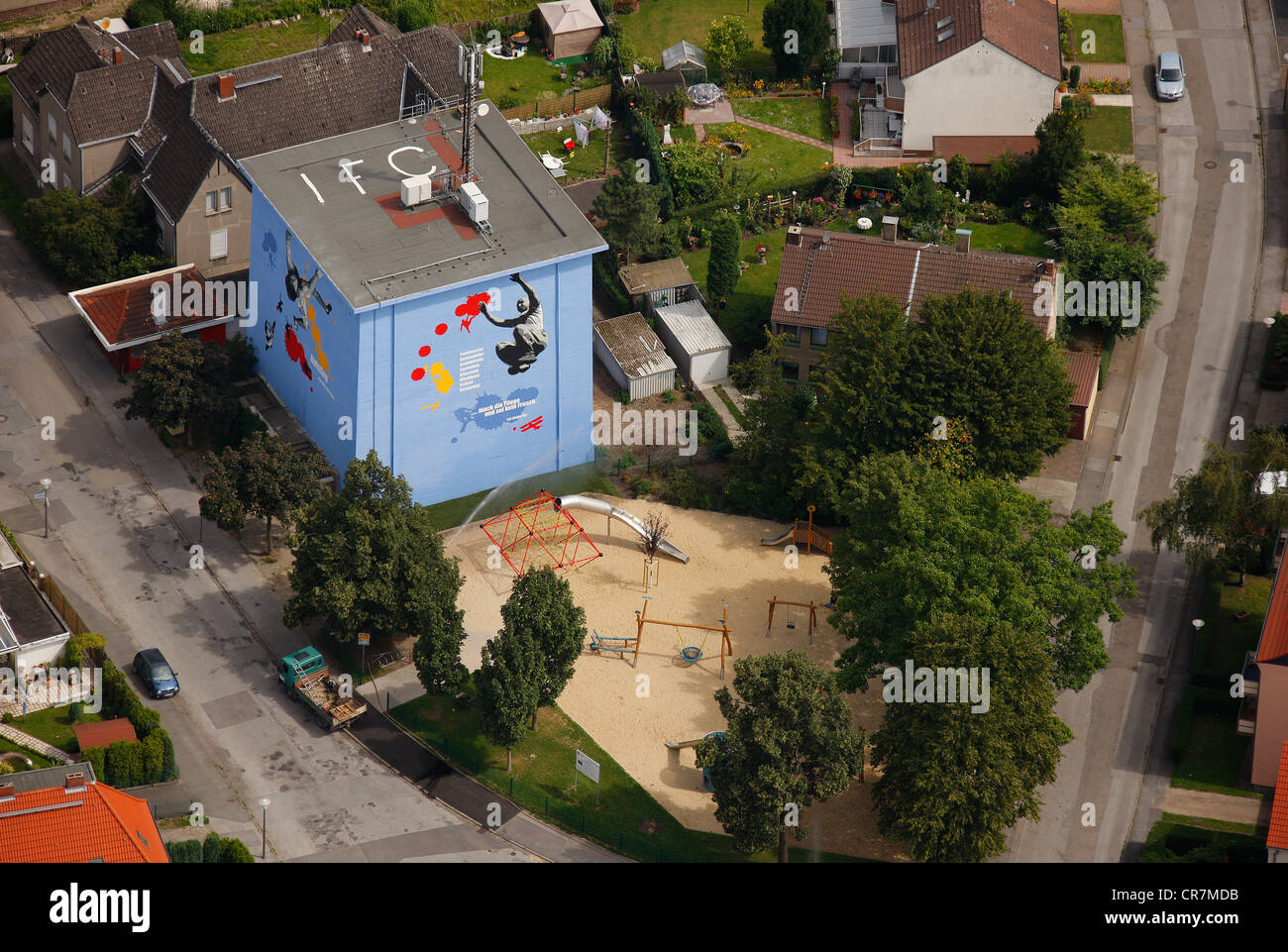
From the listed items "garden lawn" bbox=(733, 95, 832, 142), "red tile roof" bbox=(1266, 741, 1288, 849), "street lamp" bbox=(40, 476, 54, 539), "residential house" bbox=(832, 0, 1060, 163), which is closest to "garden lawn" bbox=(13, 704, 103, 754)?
"street lamp" bbox=(40, 476, 54, 539)

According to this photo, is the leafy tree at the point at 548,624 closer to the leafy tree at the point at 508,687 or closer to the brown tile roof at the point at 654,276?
the leafy tree at the point at 508,687

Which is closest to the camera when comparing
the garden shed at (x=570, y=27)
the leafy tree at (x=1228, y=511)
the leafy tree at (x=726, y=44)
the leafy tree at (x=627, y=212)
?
the leafy tree at (x=1228, y=511)

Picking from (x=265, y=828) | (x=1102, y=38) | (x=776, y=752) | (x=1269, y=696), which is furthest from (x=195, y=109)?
(x=1269, y=696)

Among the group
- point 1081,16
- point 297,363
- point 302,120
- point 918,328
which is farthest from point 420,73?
point 1081,16

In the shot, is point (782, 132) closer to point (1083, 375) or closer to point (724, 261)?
point (724, 261)

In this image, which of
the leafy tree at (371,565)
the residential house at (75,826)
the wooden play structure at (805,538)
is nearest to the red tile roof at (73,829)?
the residential house at (75,826)

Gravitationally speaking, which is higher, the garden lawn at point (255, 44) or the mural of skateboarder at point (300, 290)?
the garden lawn at point (255, 44)
